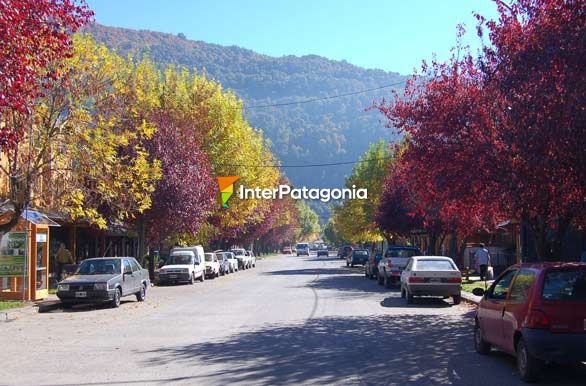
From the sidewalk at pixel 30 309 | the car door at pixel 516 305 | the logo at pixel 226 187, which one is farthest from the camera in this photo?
the logo at pixel 226 187

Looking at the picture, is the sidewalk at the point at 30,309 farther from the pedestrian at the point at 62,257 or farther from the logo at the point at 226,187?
the logo at the point at 226,187

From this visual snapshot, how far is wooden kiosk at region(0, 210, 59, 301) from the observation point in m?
22.1

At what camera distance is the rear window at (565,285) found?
9.32 m

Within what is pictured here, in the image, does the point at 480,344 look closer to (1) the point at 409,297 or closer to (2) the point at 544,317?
(2) the point at 544,317

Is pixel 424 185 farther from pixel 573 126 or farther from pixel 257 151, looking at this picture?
pixel 257 151

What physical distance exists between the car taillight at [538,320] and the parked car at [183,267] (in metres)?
27.6

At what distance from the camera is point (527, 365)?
30.6 feet

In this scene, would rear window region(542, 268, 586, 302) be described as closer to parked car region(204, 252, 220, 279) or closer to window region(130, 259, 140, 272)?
window region(130, 259, 140, 272)

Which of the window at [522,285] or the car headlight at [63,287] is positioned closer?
the window at [522,285]

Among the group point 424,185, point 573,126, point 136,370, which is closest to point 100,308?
point 424,185

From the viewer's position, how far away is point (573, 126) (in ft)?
36.4

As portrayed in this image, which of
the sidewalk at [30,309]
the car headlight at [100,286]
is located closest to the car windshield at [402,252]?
the car headlight at [100,286]

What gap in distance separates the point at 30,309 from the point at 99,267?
9.48 ft

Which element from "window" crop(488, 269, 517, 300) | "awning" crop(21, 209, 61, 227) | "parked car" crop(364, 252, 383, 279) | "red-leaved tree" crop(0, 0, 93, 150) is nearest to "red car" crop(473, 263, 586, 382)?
"window" crop(488, 269, 517, 300)
